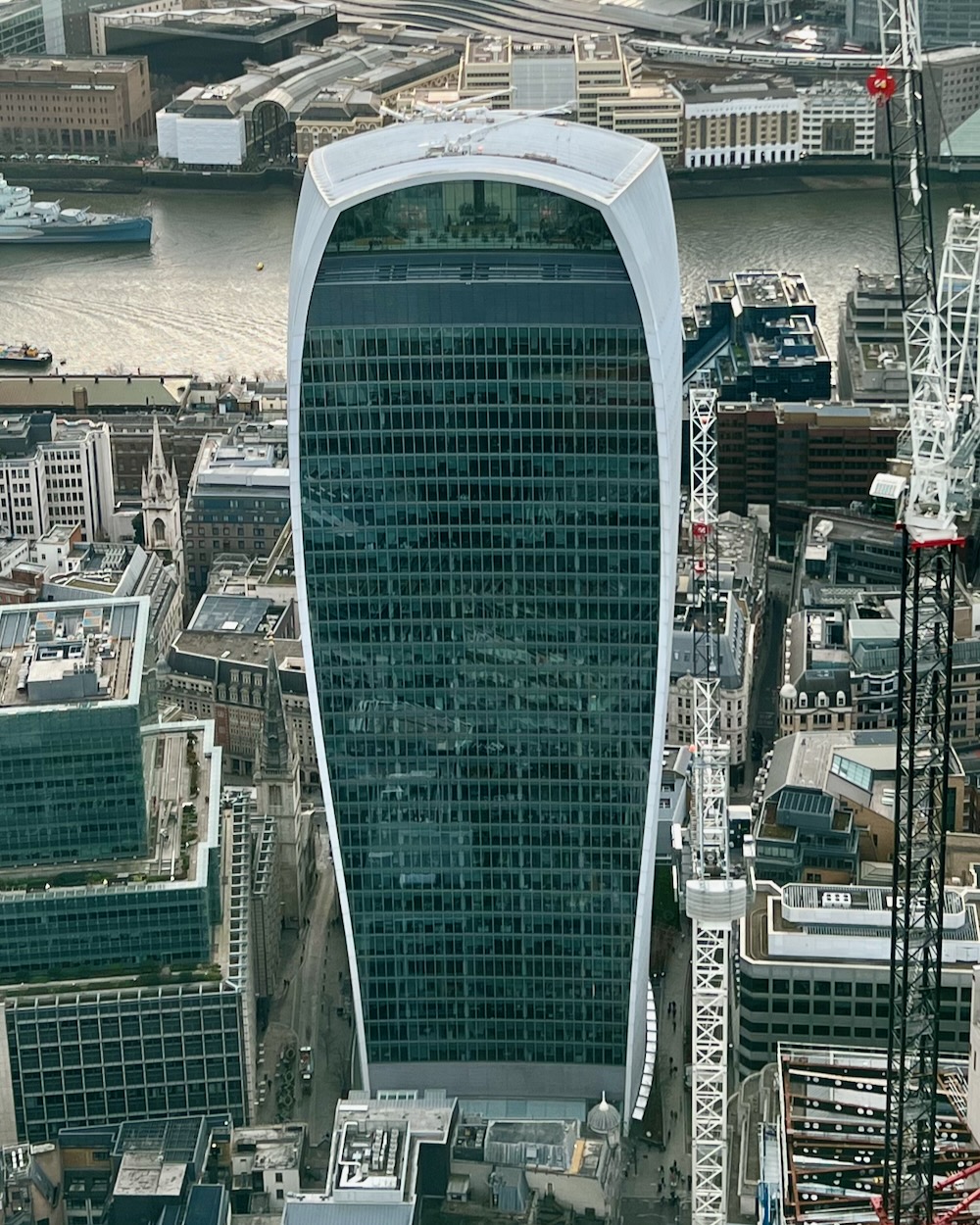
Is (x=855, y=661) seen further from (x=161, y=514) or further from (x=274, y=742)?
(x=161, y=514)

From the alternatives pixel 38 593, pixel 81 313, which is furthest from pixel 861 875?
pixel 81 313

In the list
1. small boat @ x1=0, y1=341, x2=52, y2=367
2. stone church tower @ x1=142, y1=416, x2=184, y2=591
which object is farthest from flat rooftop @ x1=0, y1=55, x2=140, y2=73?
stone church tower @ x1=142, y1=416, x2=184, y2=591

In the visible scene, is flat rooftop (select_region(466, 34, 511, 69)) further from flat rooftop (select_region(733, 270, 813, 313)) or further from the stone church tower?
the stone church tower

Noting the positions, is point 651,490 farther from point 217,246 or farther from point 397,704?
point 217,246

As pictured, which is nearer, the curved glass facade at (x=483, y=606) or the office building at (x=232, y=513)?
the curved glass facade at (x=483, y=606)

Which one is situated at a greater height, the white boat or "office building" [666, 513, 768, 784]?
the white boat

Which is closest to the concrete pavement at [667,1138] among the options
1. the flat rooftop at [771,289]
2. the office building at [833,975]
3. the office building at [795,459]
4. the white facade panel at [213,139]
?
the office building at [833,975]

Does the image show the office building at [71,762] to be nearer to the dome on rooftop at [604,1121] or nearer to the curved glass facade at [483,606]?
the curved glass facade at [483,606]
